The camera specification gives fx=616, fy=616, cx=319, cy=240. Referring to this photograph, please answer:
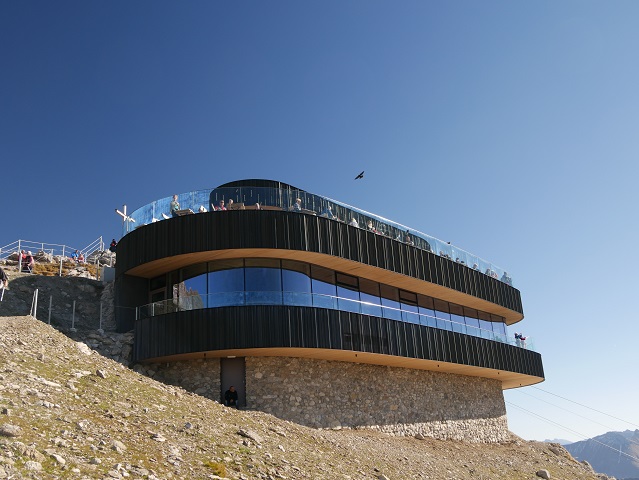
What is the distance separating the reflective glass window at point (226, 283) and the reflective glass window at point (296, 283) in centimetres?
168

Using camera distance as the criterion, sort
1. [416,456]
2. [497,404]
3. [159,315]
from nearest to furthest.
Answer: [416,456] < [159,315] < [497,404]

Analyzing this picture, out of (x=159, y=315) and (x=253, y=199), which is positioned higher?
(x=253, y=199)

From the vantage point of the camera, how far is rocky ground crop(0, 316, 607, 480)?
1046 centimetres

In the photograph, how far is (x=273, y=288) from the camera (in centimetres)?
2359

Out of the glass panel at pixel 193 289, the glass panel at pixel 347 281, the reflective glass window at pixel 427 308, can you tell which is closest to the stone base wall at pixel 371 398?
the reflective glass window at pixel 427 308

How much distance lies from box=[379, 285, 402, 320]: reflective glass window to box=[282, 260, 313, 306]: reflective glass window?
152 inches

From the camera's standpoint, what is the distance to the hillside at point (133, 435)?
10477 millimetres

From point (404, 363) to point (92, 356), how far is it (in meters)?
14.3

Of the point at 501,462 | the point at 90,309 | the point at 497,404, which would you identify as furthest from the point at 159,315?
the point at 497,404

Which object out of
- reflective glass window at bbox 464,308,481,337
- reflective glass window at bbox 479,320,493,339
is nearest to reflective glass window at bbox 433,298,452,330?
reflective glass window at bbox 464,308,481,337

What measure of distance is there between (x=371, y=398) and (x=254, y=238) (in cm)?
849

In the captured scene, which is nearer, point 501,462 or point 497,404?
point 501,462

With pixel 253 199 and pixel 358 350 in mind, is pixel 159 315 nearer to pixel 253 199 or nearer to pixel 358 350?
pixel 253 199

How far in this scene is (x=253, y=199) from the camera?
78.6 ft
